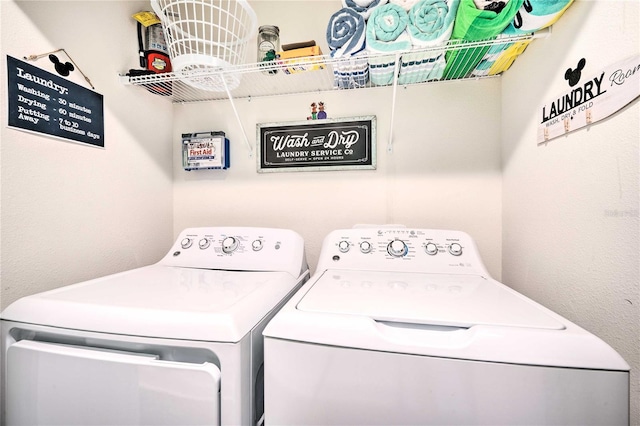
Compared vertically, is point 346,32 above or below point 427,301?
above

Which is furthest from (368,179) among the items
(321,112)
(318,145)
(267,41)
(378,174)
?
(267,41)

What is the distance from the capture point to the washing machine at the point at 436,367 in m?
0.50

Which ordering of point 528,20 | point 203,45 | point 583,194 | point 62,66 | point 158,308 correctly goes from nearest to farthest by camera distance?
point 158,308
point 583,194
point 528,20
point 62,66
point 203,45

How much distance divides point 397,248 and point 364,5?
888 mm

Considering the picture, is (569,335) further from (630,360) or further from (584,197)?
(584,197)

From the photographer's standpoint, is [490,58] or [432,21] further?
[490,58]

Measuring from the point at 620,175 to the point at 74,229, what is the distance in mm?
1681

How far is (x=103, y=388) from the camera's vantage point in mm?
628

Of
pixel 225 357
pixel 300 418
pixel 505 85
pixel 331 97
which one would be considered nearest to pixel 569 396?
pixel 300 418

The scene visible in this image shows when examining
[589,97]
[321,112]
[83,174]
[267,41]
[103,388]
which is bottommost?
[103,388]

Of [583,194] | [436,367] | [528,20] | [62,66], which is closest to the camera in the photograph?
[436,367]

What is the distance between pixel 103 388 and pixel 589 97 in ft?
4.64

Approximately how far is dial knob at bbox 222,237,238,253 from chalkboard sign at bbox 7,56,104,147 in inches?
25.5

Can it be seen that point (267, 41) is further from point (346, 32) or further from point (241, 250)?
point (241, 250)
